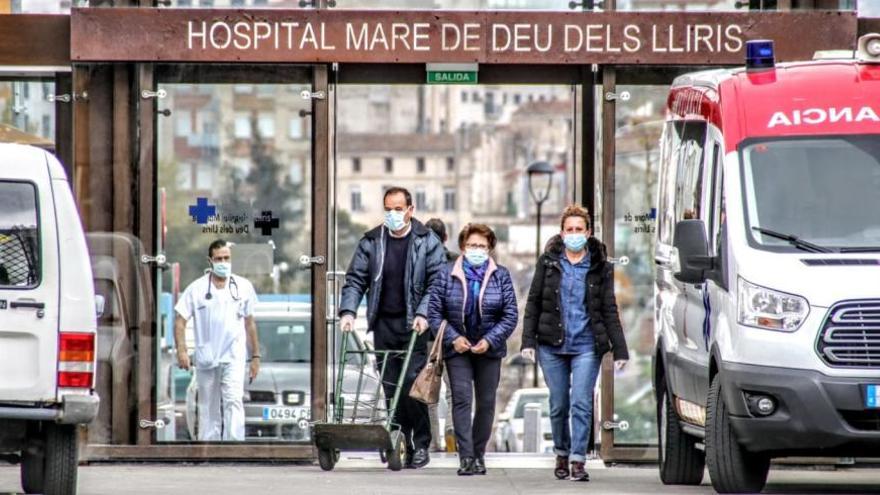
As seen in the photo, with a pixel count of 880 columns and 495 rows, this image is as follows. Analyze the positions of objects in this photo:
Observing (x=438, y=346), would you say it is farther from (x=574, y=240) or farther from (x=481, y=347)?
(x=574, y=240)

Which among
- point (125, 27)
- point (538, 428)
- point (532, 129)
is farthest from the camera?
point (532, 129)

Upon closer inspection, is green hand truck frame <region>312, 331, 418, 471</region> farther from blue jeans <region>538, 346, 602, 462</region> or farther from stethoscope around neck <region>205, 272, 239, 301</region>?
stethoscope around neck <region>205, 272, 239, 301</region>

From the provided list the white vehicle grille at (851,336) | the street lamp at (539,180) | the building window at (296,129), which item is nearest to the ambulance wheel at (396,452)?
the building window at (296,129)

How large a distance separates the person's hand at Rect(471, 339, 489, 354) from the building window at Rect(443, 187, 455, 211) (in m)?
138

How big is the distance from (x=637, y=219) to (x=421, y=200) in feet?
452

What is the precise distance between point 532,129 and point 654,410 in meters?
137

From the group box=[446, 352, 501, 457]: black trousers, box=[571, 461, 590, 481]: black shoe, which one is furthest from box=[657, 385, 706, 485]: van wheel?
box=[446, 352, 501, 457]: black trousers

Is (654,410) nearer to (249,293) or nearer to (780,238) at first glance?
(249,293)

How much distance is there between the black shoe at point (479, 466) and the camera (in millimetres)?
14909

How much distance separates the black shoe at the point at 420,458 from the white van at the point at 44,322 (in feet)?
13.6

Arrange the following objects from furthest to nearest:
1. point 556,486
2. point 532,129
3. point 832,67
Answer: point 532,129, point 556,486, point 832,67

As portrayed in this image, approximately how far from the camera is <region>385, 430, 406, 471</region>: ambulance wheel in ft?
48.5

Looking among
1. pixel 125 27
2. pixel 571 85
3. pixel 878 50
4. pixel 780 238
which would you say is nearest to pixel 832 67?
pixel 878 50

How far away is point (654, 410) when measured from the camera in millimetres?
16422
